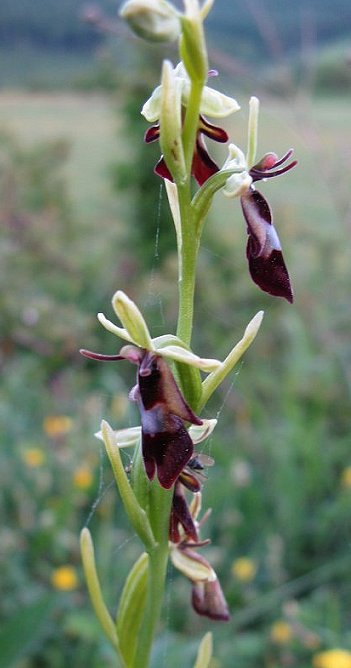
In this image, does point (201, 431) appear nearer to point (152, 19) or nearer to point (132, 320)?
point (132, 320)

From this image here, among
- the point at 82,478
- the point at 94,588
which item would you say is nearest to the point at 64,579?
the point at 82,478

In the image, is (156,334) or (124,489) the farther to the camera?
(156,334)

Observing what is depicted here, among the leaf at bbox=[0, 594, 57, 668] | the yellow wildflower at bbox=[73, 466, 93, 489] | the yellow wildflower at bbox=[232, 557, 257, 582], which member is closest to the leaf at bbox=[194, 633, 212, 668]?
the leaf at bbox=[0, 594, 57, 668]

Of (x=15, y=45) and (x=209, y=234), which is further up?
(x=15, y=45)

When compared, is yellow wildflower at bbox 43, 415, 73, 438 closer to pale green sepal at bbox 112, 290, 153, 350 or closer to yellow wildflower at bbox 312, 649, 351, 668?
yellow wildflower at bbox 312, 649, 351, 668

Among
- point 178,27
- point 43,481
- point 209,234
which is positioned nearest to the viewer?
point 178,27

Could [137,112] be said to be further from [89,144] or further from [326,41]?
[89,144]

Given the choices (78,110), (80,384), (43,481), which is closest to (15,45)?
(78,110)
